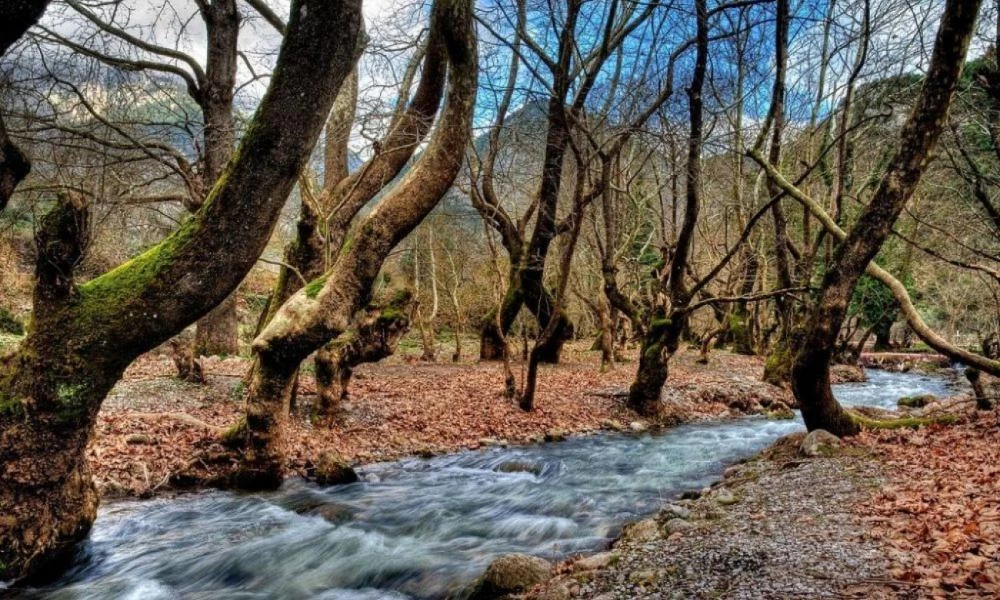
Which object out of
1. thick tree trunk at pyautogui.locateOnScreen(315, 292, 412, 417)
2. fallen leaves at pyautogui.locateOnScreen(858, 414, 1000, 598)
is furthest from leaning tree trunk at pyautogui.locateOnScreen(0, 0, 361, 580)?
fallen leaves at pyautogui.locateOnScreen(858, 414, 1000, 598)

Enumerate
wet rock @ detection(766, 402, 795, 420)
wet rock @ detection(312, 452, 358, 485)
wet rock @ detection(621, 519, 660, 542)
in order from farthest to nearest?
wet rock @ detection(766, 402, 795, 420), wet rock @ detection(312, 452, 358, 485), wet rock @ detection(621, 519, 660, 542)

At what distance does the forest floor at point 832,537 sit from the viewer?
3010 millimetres

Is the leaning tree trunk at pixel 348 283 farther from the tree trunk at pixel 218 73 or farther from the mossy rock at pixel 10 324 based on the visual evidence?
the mossy rock at pixel 10 324

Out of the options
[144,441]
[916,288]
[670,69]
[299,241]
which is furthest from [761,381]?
[916,288]

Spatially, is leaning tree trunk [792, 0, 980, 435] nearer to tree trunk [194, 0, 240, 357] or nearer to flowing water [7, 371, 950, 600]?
flowing water [7, 371, 950, 600]

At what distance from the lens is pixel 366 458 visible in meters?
7.89

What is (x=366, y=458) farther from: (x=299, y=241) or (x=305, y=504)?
(x=299, y=241)

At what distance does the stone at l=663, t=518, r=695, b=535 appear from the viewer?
4.71m

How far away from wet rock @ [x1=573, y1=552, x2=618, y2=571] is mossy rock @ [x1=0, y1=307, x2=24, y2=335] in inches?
717

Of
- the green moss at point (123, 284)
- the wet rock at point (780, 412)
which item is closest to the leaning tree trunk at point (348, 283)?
the green moss at point (123, 284)

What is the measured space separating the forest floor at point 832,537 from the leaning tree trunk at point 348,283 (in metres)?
3.47

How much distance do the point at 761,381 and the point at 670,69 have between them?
29.5ft

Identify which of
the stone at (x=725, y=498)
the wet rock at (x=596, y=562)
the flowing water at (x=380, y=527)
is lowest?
the flowing water at (x=380, y=527)

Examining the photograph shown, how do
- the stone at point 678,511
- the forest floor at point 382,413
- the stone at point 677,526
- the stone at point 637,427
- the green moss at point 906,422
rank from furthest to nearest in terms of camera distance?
the stone at point 637,427, the green moss at point 906,422, the forest floor at point 382,413, the stone at point 678,511, the stone at point 677,526
